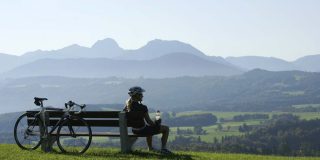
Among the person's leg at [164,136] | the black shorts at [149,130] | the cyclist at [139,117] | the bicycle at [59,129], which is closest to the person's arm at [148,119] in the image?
the cyclist at [139,117]

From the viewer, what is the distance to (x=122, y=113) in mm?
15070

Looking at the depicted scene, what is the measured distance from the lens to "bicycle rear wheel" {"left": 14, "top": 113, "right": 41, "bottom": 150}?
54.4 ft

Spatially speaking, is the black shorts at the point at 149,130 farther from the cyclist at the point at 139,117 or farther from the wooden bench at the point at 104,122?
the wooden bench at the point at 104,122

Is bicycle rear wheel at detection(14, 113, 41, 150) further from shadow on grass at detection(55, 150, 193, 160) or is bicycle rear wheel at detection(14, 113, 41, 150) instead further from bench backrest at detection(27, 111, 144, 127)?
shadow on grass at detection(55, 150, 193, 160)

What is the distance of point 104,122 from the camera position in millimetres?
15656

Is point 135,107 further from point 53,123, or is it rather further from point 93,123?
point 53,123

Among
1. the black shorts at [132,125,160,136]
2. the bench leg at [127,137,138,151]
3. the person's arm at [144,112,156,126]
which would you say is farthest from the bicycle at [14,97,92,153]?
the person's arm at [144,112,156,126]

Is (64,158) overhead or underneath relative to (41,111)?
underneath

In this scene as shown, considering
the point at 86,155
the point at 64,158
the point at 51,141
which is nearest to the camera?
the point at 64,158

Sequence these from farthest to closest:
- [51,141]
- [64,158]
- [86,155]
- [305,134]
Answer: [305,134] < [51,141] < [86,155] < [64,158]

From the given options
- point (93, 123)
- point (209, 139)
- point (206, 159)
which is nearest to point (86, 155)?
point (93, 123)

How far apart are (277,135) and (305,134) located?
11.6 m

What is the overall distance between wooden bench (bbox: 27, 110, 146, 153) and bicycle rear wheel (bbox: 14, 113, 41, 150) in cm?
32

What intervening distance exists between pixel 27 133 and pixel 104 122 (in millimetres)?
2975
